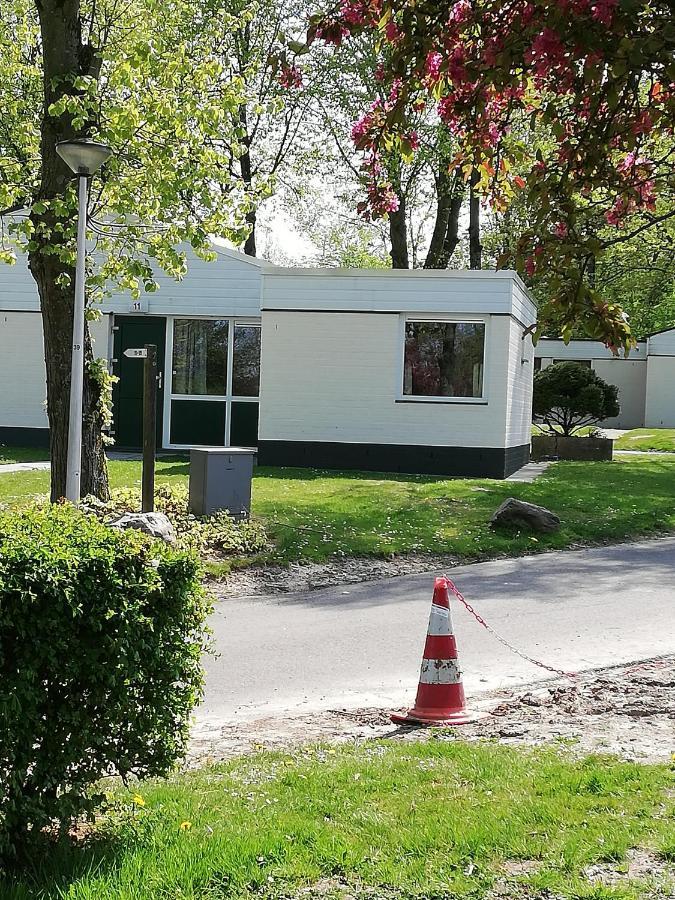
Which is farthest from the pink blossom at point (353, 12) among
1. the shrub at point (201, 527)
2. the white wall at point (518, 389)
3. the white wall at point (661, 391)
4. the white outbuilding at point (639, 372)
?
the white wall at point (661, 391)

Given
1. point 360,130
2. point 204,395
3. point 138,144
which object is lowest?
point 204,395

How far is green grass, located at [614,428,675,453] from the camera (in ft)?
111

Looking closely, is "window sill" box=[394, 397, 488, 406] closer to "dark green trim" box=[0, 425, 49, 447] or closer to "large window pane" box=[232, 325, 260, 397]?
"large window pane" box=[232, 325, 260, 397]

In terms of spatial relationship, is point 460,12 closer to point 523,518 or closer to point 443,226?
point 523,518

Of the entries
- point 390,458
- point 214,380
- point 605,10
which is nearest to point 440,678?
point 605,10

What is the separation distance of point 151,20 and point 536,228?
11029 millimetres

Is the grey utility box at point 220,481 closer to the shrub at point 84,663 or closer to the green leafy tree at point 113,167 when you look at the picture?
the green leafy tree at point 113,167

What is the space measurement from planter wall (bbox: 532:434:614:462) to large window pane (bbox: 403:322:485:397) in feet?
24.7

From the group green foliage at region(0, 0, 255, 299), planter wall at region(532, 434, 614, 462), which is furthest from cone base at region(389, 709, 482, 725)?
planter wall at region(532, 434, 614, 462)

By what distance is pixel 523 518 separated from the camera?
49.0 ft

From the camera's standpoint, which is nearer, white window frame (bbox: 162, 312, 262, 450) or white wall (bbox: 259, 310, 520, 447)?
white wall (bbox: 259, 310, 520, 447)

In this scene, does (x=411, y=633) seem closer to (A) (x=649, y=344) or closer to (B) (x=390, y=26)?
(B) (x=390, y=26)

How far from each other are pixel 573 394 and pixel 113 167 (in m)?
18.0

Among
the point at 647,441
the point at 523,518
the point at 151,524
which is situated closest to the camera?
the point at 151,524
